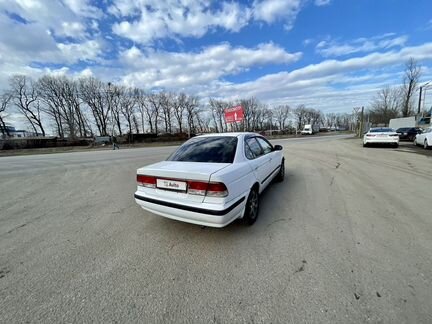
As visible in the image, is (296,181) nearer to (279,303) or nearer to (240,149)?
(240,149)

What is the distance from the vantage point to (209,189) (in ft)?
8.79

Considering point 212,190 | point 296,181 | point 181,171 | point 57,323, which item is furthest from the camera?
point 296,181

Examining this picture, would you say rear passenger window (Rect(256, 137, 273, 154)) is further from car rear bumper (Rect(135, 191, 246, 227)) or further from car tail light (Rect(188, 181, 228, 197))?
car tail light (Rect(188, 181, 228, 197))

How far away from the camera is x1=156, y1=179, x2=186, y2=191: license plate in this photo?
9.32ft

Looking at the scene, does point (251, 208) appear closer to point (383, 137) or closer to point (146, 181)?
point (146, 181)

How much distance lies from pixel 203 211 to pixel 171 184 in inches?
25.0

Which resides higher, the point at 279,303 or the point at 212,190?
the point at 212,190

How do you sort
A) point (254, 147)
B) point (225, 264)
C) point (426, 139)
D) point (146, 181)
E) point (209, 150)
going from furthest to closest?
point (426, 139) → point (254, 147) → point (209, 150) → point (146, 181) → point (225, 264)

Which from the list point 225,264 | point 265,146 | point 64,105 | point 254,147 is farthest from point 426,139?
point 64,105

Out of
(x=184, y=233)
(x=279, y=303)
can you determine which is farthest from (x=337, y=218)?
(x=184, y=233)

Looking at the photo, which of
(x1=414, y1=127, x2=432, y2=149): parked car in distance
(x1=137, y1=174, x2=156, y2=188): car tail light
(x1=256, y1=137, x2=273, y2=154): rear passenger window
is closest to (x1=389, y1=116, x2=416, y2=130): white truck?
(x1=414, y1=127, x2=432, y2=149): parked car in distance

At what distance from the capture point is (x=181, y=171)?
2.86 m

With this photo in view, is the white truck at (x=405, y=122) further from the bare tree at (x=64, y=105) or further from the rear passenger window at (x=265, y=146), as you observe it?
the bare tree at (x=64, y=105)

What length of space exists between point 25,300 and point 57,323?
0.55 metres
